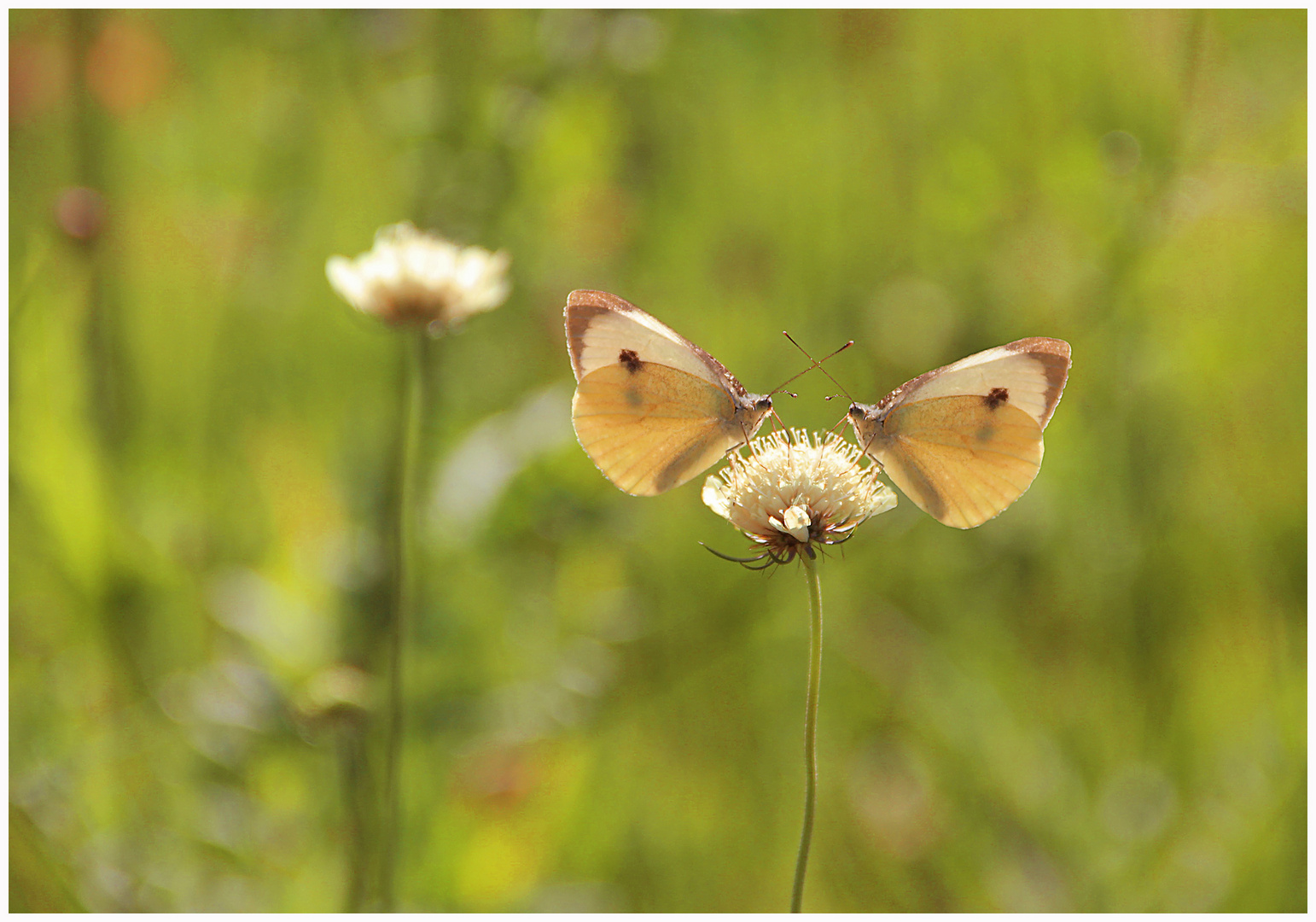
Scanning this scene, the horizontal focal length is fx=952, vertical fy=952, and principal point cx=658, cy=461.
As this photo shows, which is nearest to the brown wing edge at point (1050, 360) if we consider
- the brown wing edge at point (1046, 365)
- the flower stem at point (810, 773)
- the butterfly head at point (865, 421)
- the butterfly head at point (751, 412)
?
the brown wing edge at point (1046, 365)

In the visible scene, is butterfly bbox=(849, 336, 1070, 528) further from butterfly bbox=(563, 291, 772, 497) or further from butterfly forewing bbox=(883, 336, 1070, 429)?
butterfly bbox=(563, 291, 772, 497)

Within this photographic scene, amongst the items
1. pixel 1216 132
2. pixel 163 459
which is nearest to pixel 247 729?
pixel 163 459

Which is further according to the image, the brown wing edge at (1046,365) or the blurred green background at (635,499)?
the blurred green background at (635,499)

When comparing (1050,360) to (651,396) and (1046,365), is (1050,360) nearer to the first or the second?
(1046,365)

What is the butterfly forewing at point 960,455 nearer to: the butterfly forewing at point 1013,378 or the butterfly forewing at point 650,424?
the butterfly forewing at point 1013,378

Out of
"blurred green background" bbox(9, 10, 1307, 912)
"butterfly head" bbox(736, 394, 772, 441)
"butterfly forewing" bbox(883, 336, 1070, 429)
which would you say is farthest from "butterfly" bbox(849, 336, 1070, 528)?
"blurred green background" bbox(9, 10, 1307, 912)

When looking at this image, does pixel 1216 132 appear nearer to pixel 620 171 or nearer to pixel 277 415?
pixel 620 171

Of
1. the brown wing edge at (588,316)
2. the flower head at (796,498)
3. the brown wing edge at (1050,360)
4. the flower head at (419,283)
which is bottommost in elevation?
the flower head at (796,498)
